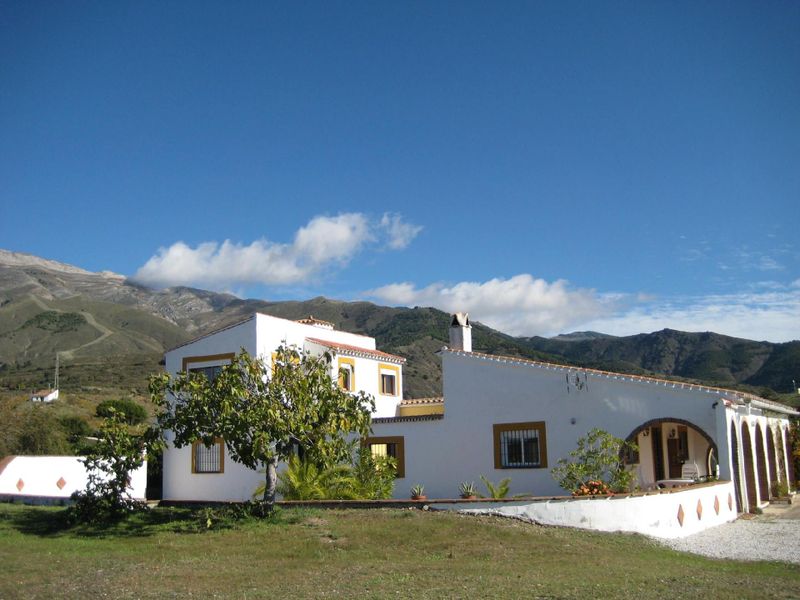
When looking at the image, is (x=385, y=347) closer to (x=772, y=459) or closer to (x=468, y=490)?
(x=772, y=459)

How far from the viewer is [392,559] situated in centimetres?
1449

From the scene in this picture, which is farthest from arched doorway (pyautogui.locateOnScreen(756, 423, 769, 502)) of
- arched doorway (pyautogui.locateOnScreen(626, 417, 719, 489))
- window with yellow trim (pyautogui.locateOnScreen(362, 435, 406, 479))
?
window with yellow trim (pyautogui.locateOnScreen(362, 435, 406, 479))

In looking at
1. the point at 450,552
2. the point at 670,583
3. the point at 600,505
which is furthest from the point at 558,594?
the point at 600,505

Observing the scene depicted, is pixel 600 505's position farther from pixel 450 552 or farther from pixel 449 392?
pixel 449 392

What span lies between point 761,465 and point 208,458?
19.6m

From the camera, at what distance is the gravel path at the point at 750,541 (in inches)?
615

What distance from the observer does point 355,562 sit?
14273 millimetres

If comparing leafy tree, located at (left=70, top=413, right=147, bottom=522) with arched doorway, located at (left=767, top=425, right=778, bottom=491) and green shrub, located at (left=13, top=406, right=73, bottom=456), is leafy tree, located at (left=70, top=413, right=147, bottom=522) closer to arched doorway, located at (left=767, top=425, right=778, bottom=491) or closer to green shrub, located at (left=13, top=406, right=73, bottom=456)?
green shrub, located at (left=13, top=406, right=73, bottom=456)

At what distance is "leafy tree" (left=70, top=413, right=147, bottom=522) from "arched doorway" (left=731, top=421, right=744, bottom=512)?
16.6 metres

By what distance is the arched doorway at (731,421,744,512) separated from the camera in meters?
22.9

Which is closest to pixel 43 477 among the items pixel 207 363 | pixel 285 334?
pixel 207 363

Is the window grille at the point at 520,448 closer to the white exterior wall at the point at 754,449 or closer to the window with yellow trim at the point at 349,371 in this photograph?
the white exterior wall at the point at 754,449

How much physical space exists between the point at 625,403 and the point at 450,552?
33.5 feet

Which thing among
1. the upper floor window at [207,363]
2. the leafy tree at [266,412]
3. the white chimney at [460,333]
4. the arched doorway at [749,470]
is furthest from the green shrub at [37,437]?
the arched doorway at [749,470]
